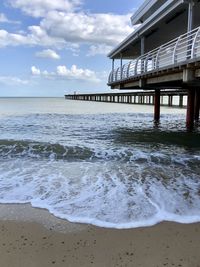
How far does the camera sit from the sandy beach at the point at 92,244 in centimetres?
381

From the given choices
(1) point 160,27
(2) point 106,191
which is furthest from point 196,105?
(2) point 106,191

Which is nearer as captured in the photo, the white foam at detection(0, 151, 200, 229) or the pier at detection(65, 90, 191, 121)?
the white foam at detection(0, 151, 200, 229)

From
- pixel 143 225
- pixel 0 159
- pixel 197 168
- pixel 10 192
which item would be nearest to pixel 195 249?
pixel 143 225

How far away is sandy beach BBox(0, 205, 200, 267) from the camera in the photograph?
12.5ft

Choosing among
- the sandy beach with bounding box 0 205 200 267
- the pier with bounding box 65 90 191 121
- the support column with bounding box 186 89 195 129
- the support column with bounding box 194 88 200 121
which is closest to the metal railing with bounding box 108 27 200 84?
the support column with bounding box 186 89 195 129

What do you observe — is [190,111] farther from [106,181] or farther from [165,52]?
[106,181]

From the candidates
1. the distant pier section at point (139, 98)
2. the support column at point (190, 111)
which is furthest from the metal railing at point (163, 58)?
the distant pier section at point (139, 98)

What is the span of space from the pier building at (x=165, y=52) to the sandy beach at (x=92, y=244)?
9006 millimetres

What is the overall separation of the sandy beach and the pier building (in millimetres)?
9006

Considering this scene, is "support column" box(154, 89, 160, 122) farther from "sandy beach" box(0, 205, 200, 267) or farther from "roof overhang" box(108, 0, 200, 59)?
"sandy beach" box(0, 205, 200, 267)

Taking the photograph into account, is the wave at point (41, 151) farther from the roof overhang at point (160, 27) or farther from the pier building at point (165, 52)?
the roof overhang at point (160, 27)

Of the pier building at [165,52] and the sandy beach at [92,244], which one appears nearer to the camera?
the sandy beach at [92,244]

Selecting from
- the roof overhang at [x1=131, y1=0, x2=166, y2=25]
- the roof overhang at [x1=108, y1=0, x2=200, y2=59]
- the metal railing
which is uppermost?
the roof overhang at [x1=131, y1=0, x2=166, y2=25]

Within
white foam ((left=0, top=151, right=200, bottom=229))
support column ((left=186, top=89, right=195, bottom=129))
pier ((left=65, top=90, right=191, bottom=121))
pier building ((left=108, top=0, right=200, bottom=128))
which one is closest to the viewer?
white foam ((left=0, top=151, right=200, bottom=229))
